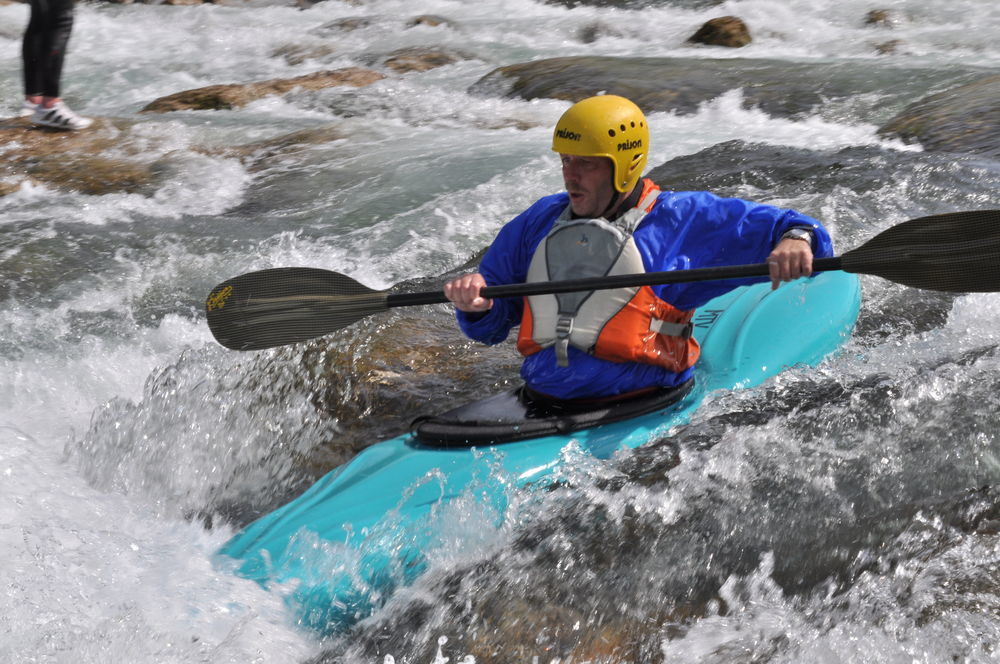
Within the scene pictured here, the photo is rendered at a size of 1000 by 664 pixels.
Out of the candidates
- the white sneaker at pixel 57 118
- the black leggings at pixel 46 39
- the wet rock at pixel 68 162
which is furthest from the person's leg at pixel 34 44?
the wet rock at pixel 68 162

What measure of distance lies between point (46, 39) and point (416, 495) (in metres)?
5.58

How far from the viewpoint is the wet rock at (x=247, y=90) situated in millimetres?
9328

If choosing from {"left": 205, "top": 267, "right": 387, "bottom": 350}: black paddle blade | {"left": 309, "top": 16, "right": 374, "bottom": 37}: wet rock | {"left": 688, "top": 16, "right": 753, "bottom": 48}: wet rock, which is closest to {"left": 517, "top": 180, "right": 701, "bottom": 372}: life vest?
{"left": 205, "top": 267, "right": 387, "bottom": 350}: black paddle blade

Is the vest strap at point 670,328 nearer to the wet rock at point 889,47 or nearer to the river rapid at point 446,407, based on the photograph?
the river rapid at point 446,407

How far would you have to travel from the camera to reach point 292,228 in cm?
663

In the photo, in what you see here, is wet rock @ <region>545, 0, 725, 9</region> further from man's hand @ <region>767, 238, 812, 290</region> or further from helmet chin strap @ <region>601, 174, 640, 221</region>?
man's hand @ <region>767, 238, 812, 290</region>

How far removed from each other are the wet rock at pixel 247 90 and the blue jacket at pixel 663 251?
6.50 metres

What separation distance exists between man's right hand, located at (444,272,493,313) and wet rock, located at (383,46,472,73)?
24.2 feet

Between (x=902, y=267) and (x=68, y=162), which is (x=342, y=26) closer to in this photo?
(x=68, y=162)

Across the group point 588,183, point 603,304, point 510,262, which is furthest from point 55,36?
point 603,304

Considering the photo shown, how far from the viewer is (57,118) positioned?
26.5ft

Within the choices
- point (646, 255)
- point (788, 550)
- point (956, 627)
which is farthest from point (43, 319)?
point (956, 627)

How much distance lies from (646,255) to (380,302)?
920mm

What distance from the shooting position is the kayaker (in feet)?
10.4
